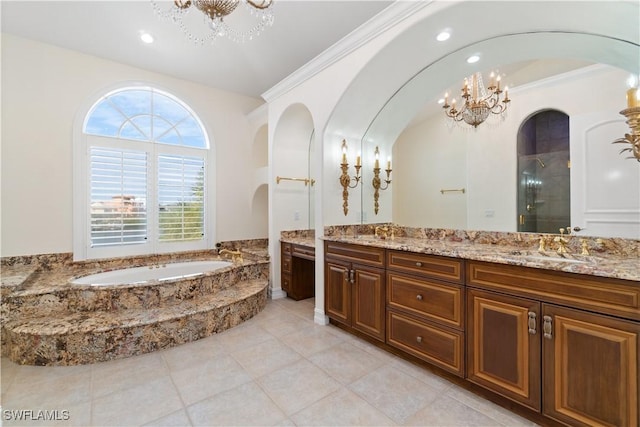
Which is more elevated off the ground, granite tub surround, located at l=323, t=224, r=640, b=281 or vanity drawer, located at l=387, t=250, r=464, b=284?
granite tub surround, located at l=323, t=224, r=640, b=281

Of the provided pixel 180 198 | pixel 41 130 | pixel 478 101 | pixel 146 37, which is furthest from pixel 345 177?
pixel 41 130

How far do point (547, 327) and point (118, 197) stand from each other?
4.77m

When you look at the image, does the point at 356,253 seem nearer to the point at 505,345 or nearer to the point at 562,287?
the point at 505,345

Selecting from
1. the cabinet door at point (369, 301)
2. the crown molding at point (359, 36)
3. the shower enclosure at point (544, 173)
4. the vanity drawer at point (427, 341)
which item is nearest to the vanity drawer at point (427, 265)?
the cabinet door at point (369, 301)

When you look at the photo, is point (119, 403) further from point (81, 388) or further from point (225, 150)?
point (225, 150)

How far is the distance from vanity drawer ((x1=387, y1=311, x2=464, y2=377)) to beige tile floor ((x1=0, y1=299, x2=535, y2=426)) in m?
0.15

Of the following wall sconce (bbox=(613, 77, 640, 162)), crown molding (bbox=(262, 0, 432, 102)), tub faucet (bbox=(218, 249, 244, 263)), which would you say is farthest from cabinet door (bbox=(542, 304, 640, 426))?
tub faucet (bbox=(218, 249, 244, 263))

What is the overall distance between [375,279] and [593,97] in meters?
2.15

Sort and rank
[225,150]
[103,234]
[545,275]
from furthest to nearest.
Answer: [225,150] < [103,234] < [545,275]

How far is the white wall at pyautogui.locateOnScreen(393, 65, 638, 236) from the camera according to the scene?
202 cm

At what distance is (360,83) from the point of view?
2.74 meters

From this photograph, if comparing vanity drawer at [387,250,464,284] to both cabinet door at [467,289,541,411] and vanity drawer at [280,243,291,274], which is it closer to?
cabinet door at [467,289,541,411]

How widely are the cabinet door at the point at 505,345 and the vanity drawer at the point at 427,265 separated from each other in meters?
0.15

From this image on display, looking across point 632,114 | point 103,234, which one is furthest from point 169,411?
point 632,114
